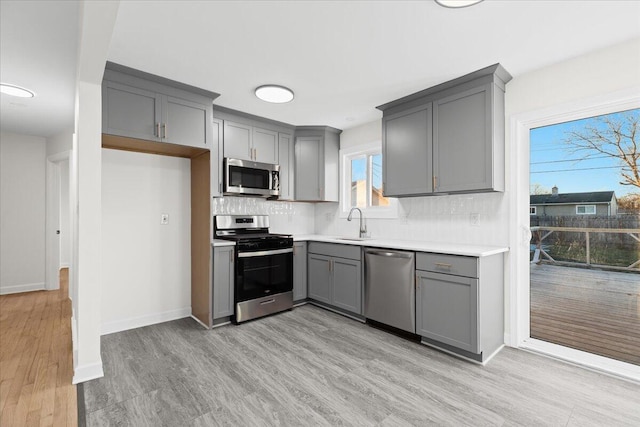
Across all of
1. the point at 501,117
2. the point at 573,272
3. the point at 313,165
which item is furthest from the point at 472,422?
the point at 313,165

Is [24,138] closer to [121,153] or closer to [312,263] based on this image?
[121,153]

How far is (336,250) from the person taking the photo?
364 centimetres

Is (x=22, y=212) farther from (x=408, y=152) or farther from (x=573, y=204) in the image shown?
(x=573, y=204)

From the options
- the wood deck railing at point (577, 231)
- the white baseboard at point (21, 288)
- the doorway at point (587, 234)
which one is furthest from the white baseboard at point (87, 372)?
the white baseboard at point (21, 288)

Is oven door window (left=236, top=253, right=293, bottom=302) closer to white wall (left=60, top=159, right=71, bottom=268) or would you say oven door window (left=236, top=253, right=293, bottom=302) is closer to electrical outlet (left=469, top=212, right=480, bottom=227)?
electrical outlet (left=469, top=212, right=480, bottom=227)

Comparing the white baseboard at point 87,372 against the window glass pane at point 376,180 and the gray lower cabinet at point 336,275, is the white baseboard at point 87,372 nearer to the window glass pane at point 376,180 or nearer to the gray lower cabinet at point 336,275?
the gray lower cabinet at point 336,275

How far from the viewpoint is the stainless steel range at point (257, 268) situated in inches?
131

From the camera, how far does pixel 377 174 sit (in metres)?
4.22

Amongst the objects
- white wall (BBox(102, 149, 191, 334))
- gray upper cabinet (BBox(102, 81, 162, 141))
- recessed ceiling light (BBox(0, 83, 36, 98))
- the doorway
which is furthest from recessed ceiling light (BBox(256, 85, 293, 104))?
recessed ceiling light (BBox(0, 83, 36, 98))

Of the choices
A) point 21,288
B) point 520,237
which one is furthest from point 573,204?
point 21,288

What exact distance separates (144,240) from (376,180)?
9.43ft

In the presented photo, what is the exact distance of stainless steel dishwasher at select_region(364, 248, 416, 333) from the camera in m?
2.86

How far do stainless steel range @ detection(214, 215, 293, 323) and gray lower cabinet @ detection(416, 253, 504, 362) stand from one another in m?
1.58

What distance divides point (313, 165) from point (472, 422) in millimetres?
3302
